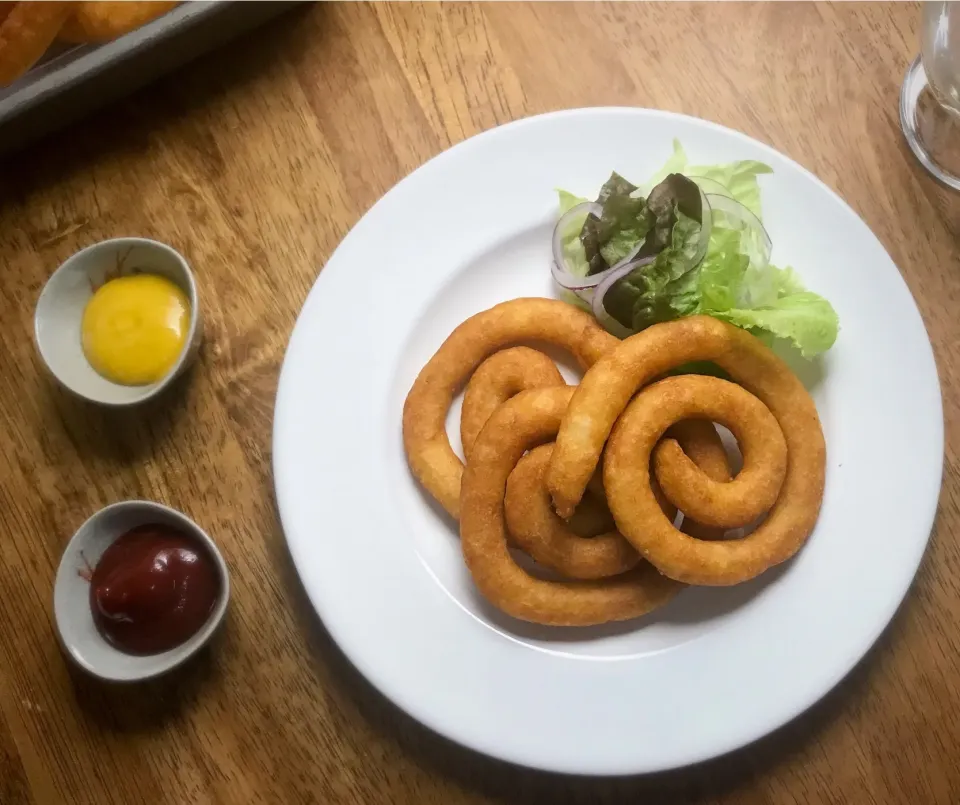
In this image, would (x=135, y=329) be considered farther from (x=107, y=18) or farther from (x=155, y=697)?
(x=155, y=697)

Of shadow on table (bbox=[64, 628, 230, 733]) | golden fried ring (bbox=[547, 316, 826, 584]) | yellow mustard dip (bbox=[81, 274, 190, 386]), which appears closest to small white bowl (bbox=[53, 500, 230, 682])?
shadow on table (bbox=[64, 628, 230, 733])

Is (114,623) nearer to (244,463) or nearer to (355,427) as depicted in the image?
(244,463)

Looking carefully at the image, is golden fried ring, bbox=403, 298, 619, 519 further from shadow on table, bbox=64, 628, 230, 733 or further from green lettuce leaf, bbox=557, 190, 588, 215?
shadow on table, bbox=64, 628, 230, 733

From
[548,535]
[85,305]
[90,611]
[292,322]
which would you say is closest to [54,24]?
[85,305]

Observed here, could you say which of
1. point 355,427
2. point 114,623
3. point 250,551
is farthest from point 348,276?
point 114,623

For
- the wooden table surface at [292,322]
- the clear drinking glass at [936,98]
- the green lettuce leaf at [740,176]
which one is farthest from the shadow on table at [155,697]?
the clear drinking glass at [936,98]

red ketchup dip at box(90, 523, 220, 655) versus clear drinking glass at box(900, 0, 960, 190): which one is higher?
clear drinking glass at box(900, 0, 960, 190)
